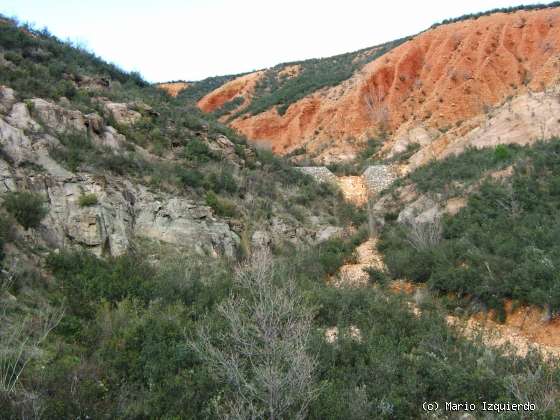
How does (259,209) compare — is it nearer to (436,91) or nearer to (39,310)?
(39,310)

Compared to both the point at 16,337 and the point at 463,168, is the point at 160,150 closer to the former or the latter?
the point at 16,337

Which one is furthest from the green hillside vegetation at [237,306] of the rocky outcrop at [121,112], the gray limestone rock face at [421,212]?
the gray limestone rock face at [421,212]

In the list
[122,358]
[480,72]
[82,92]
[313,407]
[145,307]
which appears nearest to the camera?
[313,407]

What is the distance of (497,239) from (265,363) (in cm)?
852

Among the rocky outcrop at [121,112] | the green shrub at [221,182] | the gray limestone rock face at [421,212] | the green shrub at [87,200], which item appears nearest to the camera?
the green shrub at [87,200]

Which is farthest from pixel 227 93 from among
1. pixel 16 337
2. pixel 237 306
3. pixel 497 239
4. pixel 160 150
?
pixel 16 337

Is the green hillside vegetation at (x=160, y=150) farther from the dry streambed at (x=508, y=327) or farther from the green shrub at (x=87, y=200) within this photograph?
the dry streambed at (x=508, y=327)

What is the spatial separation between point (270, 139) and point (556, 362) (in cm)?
2998

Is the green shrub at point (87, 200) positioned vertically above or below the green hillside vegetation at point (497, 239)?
above

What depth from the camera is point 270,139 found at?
35438mm

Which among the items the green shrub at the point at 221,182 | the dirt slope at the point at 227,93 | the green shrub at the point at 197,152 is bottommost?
the green shrub at the point at 221,182

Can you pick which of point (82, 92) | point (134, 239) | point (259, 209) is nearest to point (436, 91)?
point (259, 209)

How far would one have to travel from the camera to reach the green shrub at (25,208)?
9.02 m

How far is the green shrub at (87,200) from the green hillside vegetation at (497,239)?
7980mm
